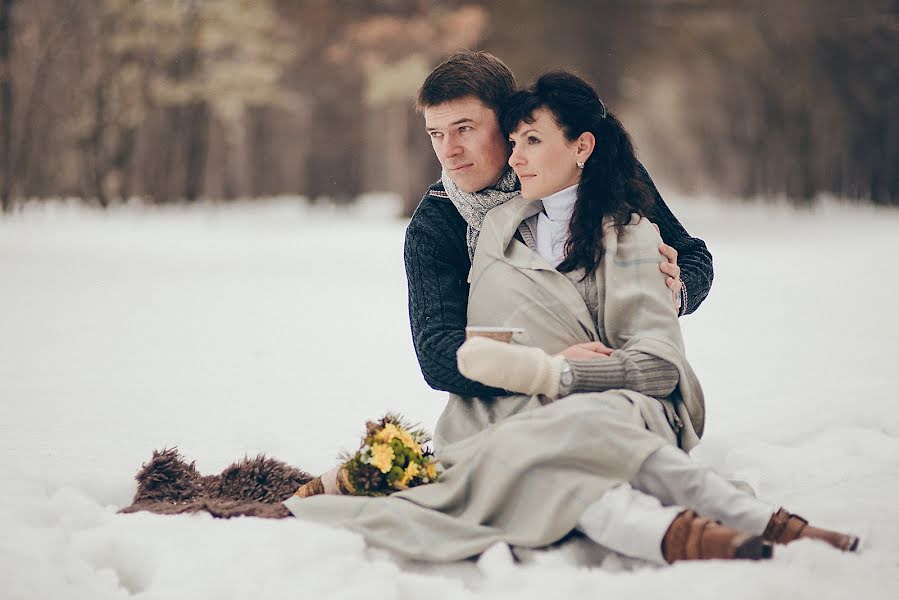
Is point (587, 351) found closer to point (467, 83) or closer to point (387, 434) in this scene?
point (387, 434)

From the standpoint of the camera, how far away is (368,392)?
5770 millimetres

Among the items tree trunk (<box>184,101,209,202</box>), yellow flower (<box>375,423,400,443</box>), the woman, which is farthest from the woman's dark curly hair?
tree trunk (<box>184,101,209,202</box>)

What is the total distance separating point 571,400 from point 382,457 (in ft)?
2.19

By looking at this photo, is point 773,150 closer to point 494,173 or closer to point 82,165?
point 82,165

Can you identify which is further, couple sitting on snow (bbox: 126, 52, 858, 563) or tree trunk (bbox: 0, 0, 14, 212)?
tree trunk (bbox: 0, 0, 14, 212)

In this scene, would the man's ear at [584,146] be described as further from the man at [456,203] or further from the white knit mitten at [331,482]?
the white knit mitten at [331,482]

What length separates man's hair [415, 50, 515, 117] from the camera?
11.9ft

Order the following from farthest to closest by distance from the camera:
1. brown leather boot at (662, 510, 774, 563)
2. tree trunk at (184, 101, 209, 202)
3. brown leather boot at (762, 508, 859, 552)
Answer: tree trunk at (184, 101, 209, 202) < brown leather boot at (762, 508, 859, 552) < brown leather boot at (662, 510, 774, 563)

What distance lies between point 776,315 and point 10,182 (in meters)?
15.1

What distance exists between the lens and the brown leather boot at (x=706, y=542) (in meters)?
2.67

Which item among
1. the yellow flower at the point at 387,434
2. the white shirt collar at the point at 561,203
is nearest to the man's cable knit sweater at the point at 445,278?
the yellow flower at the point at 387,434

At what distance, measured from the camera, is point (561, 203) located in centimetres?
347

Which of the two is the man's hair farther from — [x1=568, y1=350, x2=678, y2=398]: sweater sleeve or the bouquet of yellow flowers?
the bouquet of yellow flowers

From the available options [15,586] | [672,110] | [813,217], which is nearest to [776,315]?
[15,586]
